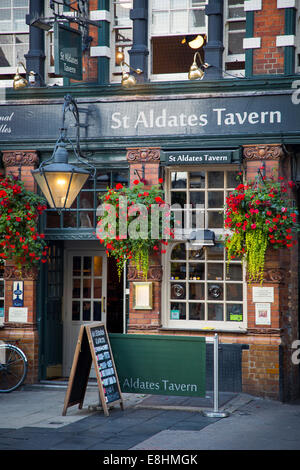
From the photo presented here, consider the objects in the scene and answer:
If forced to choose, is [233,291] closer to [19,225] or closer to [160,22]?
[19,225]

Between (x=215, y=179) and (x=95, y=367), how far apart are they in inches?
153

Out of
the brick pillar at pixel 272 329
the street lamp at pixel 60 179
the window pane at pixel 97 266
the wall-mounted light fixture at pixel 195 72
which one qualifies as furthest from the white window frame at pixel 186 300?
the street lamp at pixel 60 179

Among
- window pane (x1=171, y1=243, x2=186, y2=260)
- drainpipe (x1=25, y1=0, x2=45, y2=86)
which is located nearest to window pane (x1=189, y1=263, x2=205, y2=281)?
window pane (x1=171, y1=243, x2=186, y2=260)

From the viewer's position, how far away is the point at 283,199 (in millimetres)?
11180

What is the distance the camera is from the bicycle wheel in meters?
11.9

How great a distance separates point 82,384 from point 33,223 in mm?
3060

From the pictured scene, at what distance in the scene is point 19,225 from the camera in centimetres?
1180

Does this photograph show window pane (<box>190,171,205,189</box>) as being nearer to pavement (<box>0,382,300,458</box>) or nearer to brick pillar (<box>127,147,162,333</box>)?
brick pillar (<box>127,147,162,333</box>)

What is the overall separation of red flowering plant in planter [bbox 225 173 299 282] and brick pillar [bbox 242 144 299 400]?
0.81 feet

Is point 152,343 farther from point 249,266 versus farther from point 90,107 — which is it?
point 90,107

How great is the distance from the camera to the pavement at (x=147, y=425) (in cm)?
791

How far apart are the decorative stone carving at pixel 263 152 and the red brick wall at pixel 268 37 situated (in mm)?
1171

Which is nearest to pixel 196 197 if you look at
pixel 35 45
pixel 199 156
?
pixel 199 156
